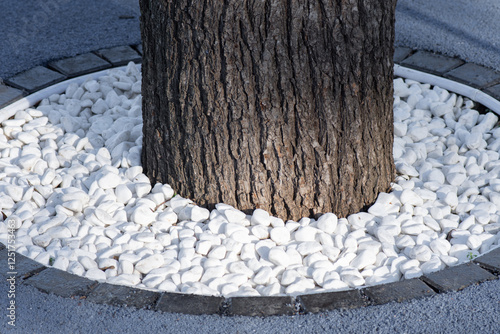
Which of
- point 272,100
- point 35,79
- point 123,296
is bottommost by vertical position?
point 35,79

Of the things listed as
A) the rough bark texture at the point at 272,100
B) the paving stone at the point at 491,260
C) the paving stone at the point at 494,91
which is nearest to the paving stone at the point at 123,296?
the rough bark texture at the point at 272,100

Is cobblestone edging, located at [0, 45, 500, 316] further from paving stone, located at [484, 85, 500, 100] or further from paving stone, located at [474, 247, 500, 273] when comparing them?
paving stone, located at [484, 85, 500, 100]

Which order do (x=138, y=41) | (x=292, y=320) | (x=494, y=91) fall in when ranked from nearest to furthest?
(x=292, y=320) < (x=494, y=91) < (x=138, y=41)

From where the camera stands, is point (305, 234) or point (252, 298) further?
point (305, 234)

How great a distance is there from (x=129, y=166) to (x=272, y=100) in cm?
79

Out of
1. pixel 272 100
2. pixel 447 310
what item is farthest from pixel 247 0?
pixel 447 310

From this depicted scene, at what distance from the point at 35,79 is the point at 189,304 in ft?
6.92

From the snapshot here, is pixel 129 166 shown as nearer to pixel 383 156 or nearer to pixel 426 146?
pixel 383 156

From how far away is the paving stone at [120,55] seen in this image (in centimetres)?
355

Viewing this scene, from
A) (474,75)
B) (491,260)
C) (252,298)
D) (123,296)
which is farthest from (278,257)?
A: (474,75)

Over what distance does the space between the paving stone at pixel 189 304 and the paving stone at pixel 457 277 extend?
2.21ft

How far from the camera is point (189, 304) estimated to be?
1.75 metres

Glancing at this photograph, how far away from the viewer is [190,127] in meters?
2.17

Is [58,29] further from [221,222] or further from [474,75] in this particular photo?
[474,75]
